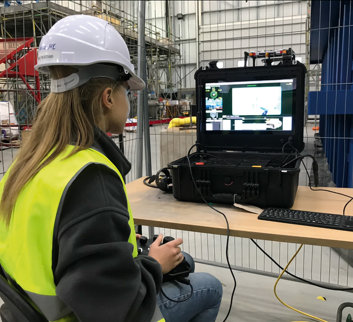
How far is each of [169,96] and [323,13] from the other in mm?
2020

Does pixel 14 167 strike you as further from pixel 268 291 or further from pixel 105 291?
pixel 268 291

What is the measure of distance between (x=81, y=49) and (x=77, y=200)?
37 cm

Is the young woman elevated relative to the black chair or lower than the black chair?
elevated

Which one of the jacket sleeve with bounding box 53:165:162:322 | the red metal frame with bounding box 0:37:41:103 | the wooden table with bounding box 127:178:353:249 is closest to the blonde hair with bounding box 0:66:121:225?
the jacket sleeve with bounding box 53:165:162:322

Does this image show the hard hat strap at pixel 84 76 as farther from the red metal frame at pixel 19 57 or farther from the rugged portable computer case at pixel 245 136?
the red metal frame at pixel 19 57

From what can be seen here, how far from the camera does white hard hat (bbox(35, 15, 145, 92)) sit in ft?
2.43

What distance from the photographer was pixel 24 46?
2.16 meters

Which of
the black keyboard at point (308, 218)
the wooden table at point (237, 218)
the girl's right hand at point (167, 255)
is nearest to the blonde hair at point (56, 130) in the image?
the girl's right hand at point (167, 255)

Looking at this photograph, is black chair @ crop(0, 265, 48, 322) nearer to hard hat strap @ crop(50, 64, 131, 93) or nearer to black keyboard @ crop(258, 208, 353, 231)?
hard hat strap @ crop(50, 64, 131, 93)

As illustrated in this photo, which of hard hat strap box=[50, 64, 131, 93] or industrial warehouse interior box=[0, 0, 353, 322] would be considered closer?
hard hat strap box=[50, 64, 131, 93]

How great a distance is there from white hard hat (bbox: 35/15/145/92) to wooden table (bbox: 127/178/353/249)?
21.3 inches

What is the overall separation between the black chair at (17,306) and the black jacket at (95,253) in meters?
0.10

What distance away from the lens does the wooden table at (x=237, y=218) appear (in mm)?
944

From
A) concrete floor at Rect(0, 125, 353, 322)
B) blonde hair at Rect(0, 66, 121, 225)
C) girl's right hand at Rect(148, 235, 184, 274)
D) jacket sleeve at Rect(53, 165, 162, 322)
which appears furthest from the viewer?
concrete floor at Rect(0, 125, 353, 322)
